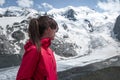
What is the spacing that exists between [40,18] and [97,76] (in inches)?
4708

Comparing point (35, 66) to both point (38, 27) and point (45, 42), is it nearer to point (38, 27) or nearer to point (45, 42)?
point (45, 42)

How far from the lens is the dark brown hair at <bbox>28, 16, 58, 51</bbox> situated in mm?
7121

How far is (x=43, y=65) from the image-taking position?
697 centimetres

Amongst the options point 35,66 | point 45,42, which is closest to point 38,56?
point 35,66

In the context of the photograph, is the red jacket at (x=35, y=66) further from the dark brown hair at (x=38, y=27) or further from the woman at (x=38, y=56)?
the dark brown hair at (x=38, y=27)

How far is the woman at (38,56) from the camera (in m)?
6.89

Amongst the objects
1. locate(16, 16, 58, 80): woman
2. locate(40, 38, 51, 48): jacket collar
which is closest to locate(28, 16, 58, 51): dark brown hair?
locate(16, 16, 58, 80): woman

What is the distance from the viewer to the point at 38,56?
6.96 meters

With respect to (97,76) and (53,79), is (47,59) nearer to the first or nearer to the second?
(53,79)

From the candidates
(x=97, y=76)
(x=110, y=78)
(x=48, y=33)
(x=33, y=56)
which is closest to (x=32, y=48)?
(x=33, y=56)

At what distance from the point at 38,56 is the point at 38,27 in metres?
0.75

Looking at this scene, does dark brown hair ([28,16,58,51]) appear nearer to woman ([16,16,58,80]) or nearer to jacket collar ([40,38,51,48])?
woman ([16,16,58,80])

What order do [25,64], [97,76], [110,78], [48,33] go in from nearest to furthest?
[25,64] → [48,33] → [110,78] → [97,76]

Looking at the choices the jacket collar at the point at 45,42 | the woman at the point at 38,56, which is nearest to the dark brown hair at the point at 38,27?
the woman at the point at 38,56
